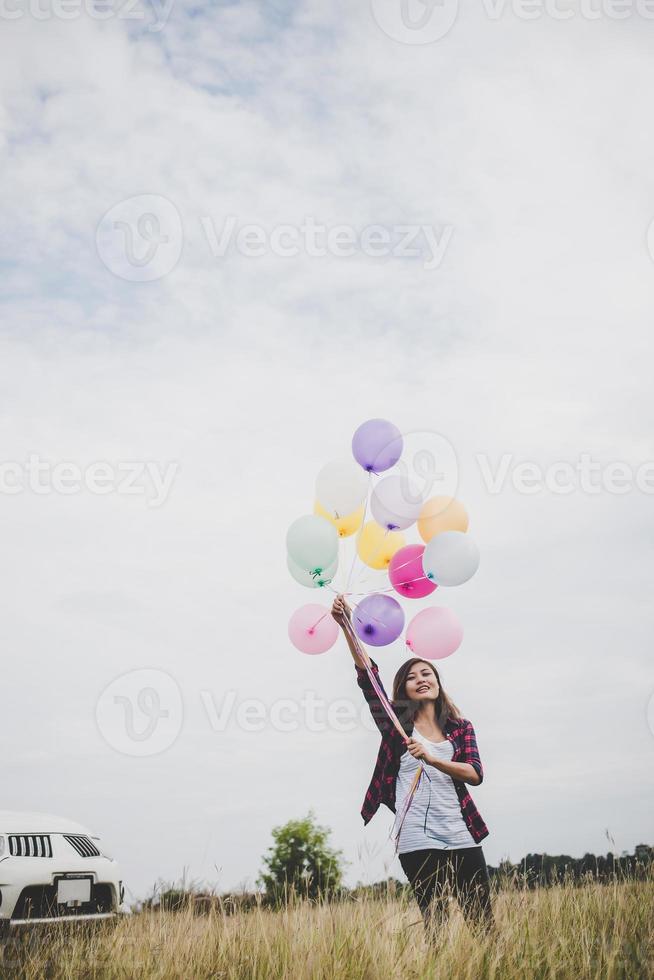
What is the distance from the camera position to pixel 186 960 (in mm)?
3957

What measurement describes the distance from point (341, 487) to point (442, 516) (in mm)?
658

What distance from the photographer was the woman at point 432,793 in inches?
155

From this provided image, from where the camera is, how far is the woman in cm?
393

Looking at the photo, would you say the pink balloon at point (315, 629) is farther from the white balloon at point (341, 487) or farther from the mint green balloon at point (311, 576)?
the white balloon at point (341, 487)

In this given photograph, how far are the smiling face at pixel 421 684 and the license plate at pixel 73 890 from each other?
81.8 inches

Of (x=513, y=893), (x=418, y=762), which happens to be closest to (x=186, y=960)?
(x=418, y=762)

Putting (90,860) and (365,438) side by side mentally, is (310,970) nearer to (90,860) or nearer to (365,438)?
(90,860)

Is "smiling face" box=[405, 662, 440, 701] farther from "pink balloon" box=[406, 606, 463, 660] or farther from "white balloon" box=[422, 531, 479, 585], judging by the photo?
"white balloon" box=[422, 531, 479, 585]

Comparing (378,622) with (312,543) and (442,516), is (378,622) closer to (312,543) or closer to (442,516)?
(312,543)

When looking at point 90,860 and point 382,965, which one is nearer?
point 382,965

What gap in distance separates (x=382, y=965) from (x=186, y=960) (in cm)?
106

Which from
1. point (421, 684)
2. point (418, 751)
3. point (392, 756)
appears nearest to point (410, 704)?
point (421, 684)

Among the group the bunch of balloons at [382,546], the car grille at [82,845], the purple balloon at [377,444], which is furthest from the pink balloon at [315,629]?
the car grille at [82,845]

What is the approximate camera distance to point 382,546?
545 cm
